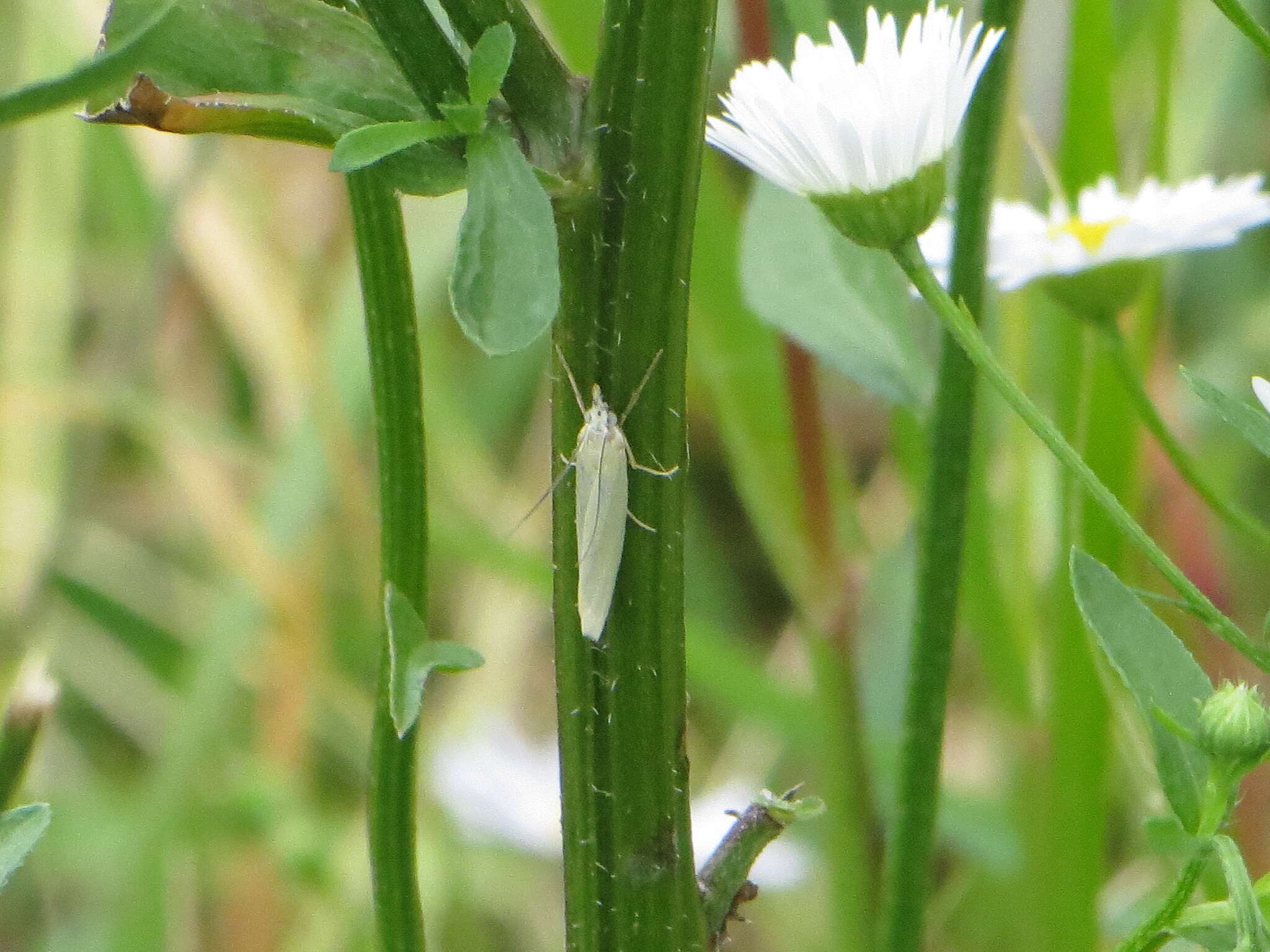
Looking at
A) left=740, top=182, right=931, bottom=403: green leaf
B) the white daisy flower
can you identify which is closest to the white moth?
the white daisy flower

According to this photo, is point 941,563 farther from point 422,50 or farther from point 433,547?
point 433,547

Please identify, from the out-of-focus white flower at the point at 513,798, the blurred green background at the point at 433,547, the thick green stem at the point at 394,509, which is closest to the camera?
the thick green stem at the point at 394,509

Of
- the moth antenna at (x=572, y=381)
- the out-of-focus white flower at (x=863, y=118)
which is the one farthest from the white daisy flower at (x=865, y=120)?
the moth antenna at (x=572, y=381)

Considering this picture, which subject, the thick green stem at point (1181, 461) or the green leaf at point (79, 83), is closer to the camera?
the green leaf at point (79, 83)

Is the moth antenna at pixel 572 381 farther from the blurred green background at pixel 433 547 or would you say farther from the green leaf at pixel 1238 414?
the blurred green background at pixel 433 547

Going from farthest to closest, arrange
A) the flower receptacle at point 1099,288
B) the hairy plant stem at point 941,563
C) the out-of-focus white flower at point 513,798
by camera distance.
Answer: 1. the out-of-focus white flower at point 513,798
2. the flower receptacle at point 1099,288
3. the hairy plant stem at point 941,563

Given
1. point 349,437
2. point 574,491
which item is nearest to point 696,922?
point 574,491
